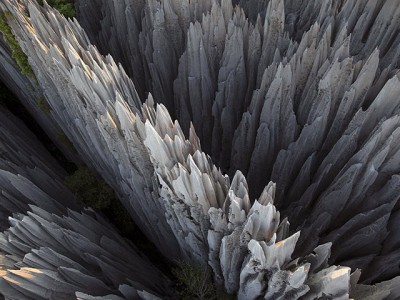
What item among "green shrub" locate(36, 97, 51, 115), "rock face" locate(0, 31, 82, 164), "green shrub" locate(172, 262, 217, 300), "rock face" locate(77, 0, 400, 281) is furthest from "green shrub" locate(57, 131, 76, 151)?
"green shrub" locate(172, 262, 217, 300)

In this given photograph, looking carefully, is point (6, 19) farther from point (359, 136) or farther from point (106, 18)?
point (359, 136)

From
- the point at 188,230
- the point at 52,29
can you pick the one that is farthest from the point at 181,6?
the point at 188,230

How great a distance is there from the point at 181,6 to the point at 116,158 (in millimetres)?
868

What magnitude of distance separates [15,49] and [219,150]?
1.10 m

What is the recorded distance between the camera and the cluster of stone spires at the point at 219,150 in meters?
A: 1.35

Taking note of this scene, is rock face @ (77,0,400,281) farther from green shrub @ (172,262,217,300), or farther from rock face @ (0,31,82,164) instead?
rock face @ (0,31,82,164)

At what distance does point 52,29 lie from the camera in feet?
5.82

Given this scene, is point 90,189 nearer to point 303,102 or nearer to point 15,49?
point 15,49

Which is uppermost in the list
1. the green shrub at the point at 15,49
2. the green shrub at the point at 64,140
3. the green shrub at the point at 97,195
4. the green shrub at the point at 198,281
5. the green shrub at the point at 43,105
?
the green shrub at the point at 15,49

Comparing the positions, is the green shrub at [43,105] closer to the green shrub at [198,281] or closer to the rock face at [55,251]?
the rock face at [55,251]

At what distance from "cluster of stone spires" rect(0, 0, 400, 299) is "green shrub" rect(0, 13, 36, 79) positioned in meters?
0.07

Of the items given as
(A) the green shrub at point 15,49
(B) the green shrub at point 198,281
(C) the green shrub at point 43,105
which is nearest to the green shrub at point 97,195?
(C) the green shrub at point 43,105

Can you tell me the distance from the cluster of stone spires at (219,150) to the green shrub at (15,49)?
0.07 meters

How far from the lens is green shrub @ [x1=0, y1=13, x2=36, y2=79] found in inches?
76.0
